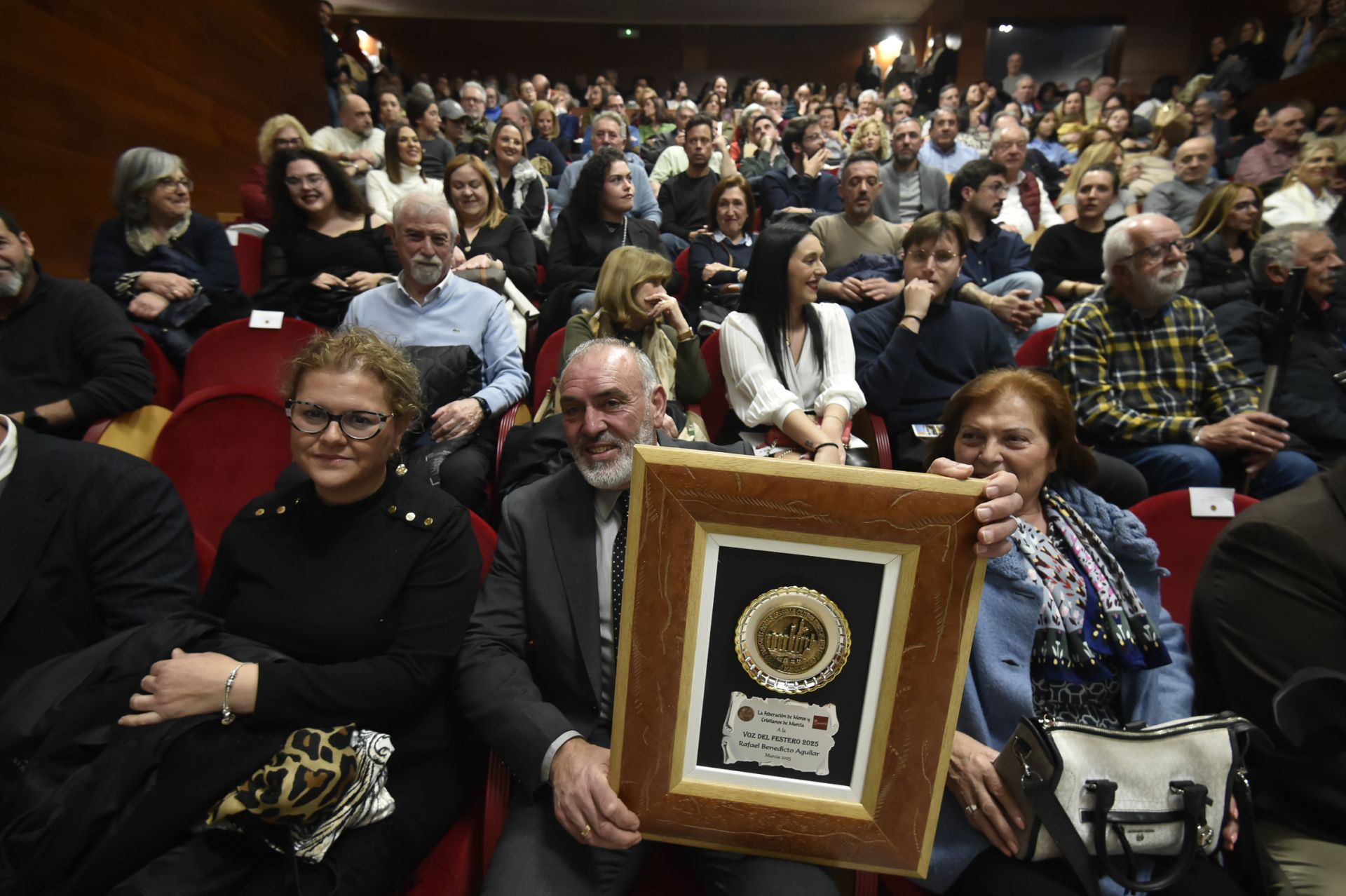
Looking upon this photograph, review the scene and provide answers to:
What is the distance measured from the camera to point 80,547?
4.30ft

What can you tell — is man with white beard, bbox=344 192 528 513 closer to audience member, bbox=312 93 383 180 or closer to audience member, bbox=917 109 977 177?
audience member, bbox=312 93 383 180

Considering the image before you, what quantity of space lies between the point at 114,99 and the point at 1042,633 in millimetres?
5521

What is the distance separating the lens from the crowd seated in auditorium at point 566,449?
1.08 meters

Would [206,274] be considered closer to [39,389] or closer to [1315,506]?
[39,389]

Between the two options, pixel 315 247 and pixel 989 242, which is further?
pixel 989 242

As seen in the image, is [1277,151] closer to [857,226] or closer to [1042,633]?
[857,226]

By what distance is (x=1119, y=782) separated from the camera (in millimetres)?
987

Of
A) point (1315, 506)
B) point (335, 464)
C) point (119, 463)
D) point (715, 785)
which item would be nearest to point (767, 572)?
point (715, 785)

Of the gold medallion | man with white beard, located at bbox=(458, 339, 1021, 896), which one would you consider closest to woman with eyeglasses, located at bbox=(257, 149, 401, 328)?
man with white beard, located at bbox=(458, 339, 1021, 896)

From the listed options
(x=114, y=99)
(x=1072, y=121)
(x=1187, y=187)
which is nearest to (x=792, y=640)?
(x=114, y=99)

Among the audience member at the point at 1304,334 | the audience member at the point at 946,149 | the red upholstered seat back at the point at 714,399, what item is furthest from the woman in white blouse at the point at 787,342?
the audience member at the point at 946,149

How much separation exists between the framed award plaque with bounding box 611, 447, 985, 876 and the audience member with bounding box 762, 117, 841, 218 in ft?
13.4

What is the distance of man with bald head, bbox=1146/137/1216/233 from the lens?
467cm

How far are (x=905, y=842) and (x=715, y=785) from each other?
0.26 m
